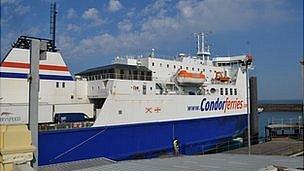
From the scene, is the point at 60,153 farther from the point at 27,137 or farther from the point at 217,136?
the point at 217,136

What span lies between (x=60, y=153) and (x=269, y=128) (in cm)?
1633

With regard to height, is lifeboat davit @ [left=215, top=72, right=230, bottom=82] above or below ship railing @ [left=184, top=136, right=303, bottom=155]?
above

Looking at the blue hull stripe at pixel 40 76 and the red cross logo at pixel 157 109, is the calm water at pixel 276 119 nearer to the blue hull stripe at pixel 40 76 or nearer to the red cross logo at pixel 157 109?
the red cross logo at pixel 157 109

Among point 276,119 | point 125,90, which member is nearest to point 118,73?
point 125,90

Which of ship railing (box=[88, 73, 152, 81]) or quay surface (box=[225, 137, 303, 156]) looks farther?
ship railing (box=[88, 73, 152, 81])

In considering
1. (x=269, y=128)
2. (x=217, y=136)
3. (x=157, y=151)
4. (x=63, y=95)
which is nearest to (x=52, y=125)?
(x=63, y=95)

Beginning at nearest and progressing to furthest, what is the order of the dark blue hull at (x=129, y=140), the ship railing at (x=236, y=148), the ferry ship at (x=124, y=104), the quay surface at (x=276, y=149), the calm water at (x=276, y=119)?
the dark blue hull at (x=129, y=140)
the ferry ship at (x=124, y=104)
the quay surface at (x=276, y=149)
the ship railing at (x=236, y=148)
the calm water at (x=276, y=119)

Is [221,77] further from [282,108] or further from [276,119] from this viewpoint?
[282,108]

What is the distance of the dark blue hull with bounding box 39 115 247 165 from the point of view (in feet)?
41.4

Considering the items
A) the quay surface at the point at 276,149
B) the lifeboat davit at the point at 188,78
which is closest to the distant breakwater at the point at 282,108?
the lifeboat davit at the point at 188,78

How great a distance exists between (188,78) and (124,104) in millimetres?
5983

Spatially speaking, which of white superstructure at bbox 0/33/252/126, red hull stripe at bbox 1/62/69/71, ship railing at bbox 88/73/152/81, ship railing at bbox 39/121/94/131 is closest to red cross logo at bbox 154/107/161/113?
white superstructure at bbox 0/33/252/126

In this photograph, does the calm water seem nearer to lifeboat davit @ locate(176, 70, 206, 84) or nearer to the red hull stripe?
lifeboat davit @ locate(176, 70, 206, 84)

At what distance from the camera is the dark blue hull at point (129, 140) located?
1261 centimetres
